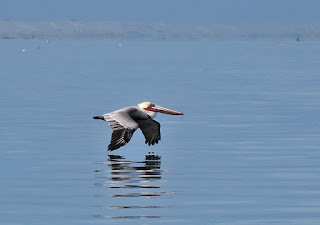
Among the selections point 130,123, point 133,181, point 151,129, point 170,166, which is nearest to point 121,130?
point 130,123

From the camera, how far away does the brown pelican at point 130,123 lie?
21.9m

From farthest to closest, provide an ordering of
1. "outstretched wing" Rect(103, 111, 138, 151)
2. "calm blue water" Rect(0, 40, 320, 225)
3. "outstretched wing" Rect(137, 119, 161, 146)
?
"outstretched wing" Rect(137, 119, 161, 146) → "outstretched wing" Rect(103, 111, 138, 151) → "calm blue water" Rect(0, 40, 320, 225)

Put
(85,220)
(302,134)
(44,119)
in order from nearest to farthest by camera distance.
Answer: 1. (85,220)
2. (302,134)
3. (44,119)

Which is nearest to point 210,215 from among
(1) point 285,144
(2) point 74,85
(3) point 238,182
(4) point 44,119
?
(3) point 238,182

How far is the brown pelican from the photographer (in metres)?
21.9

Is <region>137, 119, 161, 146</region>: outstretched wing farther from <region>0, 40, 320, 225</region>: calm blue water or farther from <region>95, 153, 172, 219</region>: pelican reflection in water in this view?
<region>95, 153, 172, 219</region>: pelican reflection in water

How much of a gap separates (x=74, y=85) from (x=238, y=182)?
114 feet

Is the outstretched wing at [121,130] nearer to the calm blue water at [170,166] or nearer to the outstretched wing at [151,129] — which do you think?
the calm blue water at [170,166]

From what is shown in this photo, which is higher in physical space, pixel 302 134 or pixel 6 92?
pixel 6 92

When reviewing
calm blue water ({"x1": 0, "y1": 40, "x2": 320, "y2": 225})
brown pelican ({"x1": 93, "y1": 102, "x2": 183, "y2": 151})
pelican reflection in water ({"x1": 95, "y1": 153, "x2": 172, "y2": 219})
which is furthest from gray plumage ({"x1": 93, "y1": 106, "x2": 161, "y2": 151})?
pelican reflection in water ({"x1": 95, "y1": 153, "x2": 172, "y2": 219})

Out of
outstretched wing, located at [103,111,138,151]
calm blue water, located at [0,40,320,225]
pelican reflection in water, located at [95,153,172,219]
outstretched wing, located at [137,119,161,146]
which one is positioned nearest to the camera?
calm blue water, located at [0,40,320,225]

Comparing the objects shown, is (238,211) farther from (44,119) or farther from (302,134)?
(44,119)

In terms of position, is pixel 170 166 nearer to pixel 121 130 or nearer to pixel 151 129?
pixel 121 130

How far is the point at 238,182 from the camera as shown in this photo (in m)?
19.4
